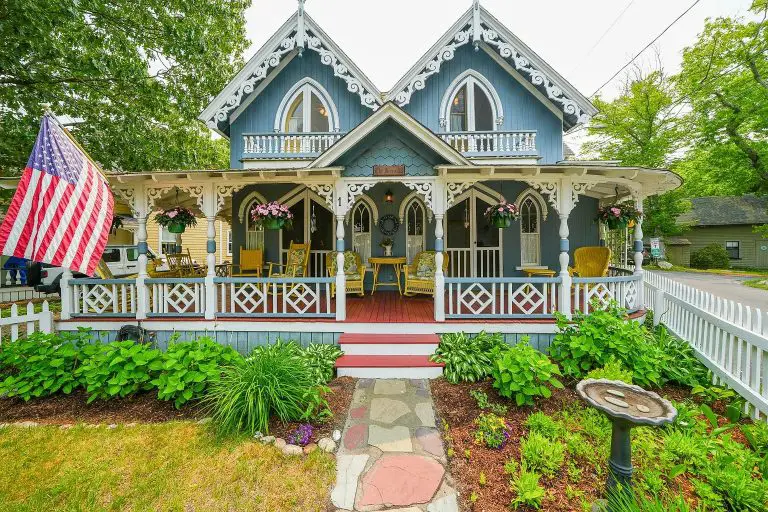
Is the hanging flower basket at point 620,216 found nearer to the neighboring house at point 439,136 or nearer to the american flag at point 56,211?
the neighboring house at point 439,136

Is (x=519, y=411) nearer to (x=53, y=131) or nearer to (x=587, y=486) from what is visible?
(x=587, y=486)

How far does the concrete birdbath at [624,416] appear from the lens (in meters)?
2.49

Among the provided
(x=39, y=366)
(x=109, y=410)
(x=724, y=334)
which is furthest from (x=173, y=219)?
(x=724, y=334)

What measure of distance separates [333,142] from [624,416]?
774 centimetres

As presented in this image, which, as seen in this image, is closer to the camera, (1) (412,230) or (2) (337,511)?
(2) (337,511)

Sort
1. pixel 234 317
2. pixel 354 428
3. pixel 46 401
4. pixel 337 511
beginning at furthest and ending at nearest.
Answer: pixel 234 317, pixel 46 401, pixel 354 428, pixel 337 511

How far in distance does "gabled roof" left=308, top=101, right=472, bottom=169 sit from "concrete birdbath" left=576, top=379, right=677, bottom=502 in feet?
13.8

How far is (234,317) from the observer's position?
628 centimetres

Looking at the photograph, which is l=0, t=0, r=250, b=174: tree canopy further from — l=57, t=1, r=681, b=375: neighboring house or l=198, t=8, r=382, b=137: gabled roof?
l=57, t=1, r=681, b=375: neighboring house

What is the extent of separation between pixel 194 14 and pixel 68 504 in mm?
11179

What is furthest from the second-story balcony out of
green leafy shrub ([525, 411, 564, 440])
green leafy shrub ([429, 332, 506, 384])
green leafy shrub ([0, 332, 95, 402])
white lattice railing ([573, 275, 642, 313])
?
green leafy shrub ([525, 411, 564, 440])

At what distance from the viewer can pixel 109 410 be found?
434 cm

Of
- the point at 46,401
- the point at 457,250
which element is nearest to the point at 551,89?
the point at 457,250

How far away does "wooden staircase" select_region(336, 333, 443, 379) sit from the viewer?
5.23 m
